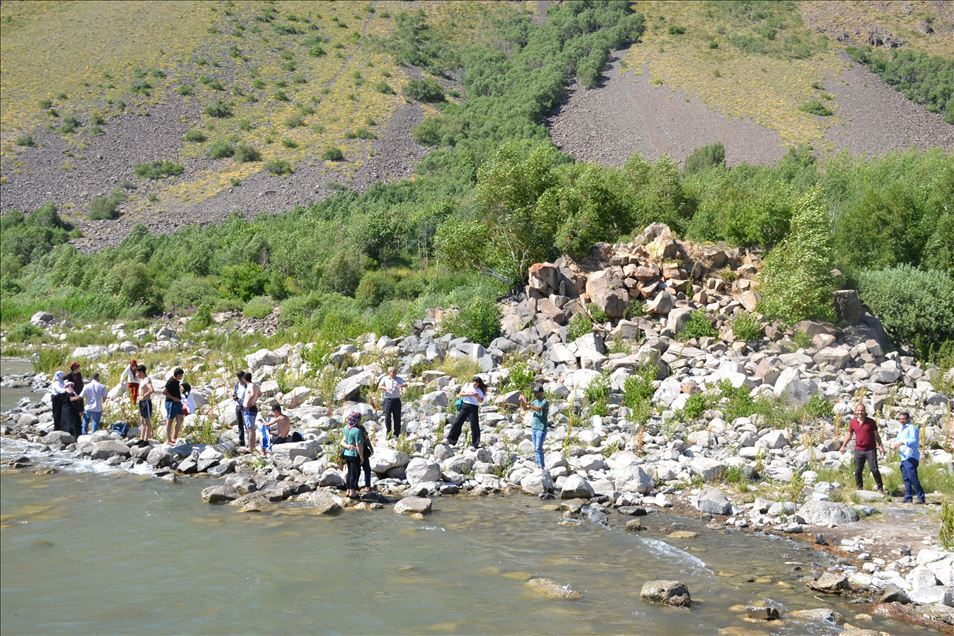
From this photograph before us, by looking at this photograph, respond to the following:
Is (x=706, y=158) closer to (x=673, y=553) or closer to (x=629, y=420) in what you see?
(x=629, y=420)

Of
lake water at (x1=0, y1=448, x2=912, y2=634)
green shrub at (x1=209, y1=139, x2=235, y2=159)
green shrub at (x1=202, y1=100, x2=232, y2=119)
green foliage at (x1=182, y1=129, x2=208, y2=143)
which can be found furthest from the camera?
green shrub at (x1=202, y1=100, x2=232, y2=119)

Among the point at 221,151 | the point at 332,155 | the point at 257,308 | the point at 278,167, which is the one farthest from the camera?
the point at 221,151

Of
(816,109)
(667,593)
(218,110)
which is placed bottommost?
(667,593)

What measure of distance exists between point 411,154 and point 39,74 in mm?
42166

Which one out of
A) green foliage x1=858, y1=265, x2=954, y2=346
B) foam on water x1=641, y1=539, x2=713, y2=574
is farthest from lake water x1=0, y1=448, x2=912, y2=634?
green foliage x1=858, y1=265, x2=954, y2=346

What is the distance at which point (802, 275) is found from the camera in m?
21.7

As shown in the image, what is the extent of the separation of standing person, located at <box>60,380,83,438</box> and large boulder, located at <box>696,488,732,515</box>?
13.2 m

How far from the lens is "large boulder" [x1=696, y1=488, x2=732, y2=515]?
1284 centimetres

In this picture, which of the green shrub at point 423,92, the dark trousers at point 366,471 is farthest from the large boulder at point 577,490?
the green shrub at point 423,92

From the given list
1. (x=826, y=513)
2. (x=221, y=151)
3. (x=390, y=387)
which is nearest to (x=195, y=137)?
(x=221, y=151)

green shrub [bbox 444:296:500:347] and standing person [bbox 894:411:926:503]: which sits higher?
standing person [bbox 894:411:926:503]

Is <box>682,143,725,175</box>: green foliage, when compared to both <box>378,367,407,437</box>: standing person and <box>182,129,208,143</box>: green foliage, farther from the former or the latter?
<box>378,367,407,437</box>: standing person

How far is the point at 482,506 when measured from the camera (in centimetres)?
1348

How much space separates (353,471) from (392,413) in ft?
11.7
